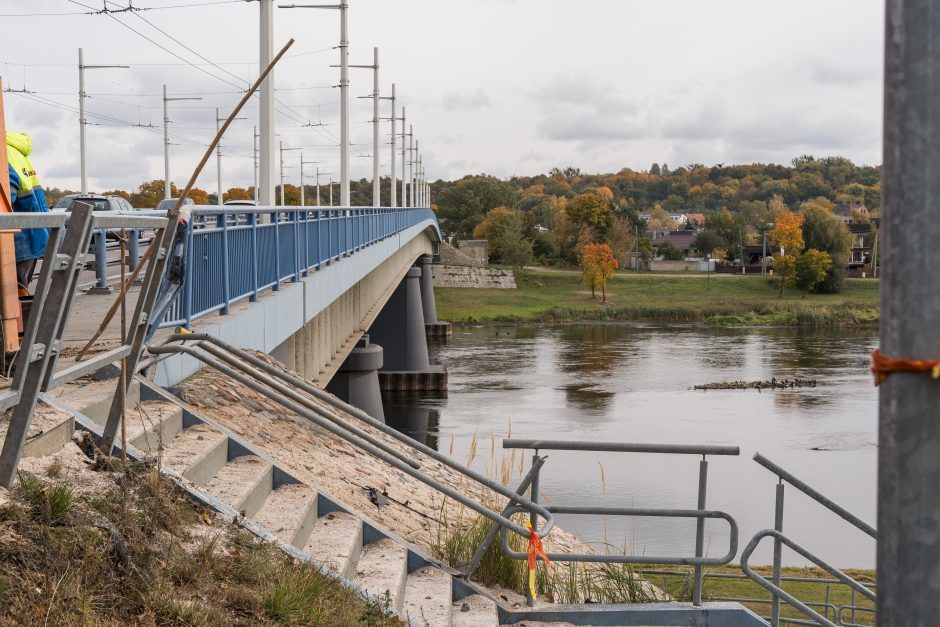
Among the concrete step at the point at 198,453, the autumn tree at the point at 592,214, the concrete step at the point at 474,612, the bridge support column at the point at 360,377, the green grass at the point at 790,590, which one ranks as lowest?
the green grass at the point at 790,590

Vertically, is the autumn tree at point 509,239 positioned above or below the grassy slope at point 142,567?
above

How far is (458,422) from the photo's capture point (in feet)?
116

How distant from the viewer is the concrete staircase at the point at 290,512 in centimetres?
579

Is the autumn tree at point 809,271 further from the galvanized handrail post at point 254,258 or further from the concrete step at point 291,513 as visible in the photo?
the concrete step at point 291,513

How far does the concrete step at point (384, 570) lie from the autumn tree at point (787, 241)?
9596cm

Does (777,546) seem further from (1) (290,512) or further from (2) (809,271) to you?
(2) (809,271)

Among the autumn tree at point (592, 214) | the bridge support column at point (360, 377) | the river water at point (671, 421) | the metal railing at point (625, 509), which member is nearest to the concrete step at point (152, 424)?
the metal railing at point (625, 509)

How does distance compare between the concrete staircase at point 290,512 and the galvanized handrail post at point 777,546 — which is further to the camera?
the galvanized handrail post at point 777,546

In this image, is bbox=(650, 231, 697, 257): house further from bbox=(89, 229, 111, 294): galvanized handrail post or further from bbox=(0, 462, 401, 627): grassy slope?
bbox=(0, 462, 401, 627): grassy slope

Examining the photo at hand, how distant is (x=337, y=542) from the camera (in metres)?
6.21

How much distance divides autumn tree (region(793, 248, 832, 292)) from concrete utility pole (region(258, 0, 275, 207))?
275 feet

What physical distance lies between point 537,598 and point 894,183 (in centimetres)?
525

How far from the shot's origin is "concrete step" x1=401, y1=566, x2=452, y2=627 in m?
5.75

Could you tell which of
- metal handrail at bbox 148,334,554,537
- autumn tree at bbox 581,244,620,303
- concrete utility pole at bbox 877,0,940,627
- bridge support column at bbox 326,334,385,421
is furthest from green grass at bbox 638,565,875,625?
autumn tree at bbox 581,244,620,303
